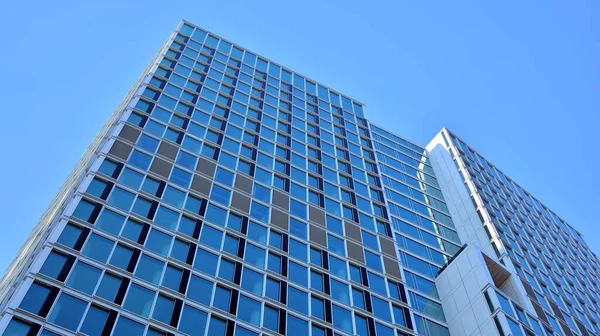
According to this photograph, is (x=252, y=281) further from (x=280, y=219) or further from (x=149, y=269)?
(x=280, y=219)

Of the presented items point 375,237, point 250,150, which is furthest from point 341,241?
point 250,150

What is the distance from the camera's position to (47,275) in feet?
102

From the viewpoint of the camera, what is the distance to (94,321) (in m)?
30.4

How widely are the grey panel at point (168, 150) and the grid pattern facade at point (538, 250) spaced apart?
26.3m

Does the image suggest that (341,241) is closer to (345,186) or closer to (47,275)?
(345,186)

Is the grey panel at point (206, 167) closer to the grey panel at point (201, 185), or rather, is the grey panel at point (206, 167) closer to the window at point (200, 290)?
the grey panel at point (201, 185)

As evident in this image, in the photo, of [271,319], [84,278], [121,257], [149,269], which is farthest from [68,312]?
[271,319]

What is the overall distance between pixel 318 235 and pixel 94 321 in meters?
19.6

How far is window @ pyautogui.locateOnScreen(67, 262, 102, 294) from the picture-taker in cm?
3153

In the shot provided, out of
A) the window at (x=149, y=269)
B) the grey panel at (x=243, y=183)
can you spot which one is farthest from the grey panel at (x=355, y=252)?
the window at (x=149, y=269)

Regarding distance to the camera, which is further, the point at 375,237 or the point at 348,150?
the point at 348,150

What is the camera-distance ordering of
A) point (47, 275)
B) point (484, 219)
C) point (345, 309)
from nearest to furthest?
1. point (47, 275)
2. point (345, 309)
3. point (484, 219)

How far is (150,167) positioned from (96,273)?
11501 millimetres

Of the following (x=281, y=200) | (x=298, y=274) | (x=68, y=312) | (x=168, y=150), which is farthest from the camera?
(x=281, y=200)
